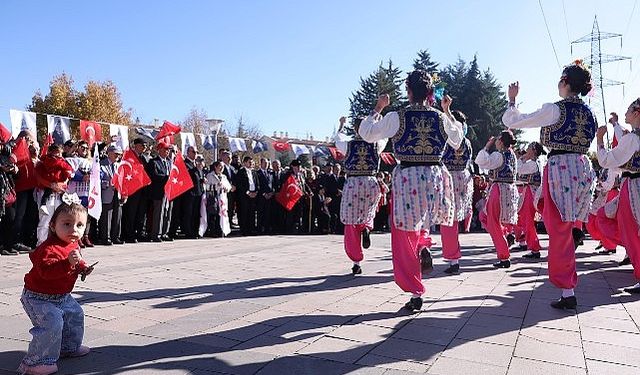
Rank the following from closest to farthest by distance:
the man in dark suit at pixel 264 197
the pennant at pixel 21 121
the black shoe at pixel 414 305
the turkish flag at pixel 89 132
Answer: the black shoe at pixel 414 305
the pennant at pixel 21 121
the turkish flag at pixel 89 132
the man in dark suit at pixel 264 197

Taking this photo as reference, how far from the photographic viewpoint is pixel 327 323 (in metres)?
4.11

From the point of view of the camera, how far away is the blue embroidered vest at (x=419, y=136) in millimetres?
4703

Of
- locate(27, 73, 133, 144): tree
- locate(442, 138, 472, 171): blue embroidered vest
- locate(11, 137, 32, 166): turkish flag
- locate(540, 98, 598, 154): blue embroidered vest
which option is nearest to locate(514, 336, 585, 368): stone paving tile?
locate(540, 98, 598, 154): blue embroidered vest

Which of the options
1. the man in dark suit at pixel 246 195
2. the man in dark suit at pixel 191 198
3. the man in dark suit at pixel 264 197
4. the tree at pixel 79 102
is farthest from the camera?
the tree at pixel 79 102

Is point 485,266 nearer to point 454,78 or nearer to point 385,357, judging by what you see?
point 385,357

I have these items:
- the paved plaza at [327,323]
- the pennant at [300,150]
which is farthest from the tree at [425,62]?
the paved plaza at [327,323]

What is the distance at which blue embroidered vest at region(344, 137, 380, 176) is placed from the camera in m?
6.62

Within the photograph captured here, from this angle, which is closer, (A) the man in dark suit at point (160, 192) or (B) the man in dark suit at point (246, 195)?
(A) the man in dark suit at point (160, 192)

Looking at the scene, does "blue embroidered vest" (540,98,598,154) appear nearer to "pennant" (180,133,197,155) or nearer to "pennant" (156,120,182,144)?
"pennant" (156,120,182,144)

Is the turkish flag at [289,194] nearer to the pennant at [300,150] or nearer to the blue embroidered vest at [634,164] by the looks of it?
the blue embroidered vest at [634,164]

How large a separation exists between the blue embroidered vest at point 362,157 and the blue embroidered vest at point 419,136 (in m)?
1.87

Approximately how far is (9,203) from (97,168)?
1442 mm

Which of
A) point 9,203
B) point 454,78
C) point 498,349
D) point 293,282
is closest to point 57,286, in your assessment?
point 498,349

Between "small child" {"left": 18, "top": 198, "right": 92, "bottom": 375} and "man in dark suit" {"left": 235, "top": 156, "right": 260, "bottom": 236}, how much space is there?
9652 mm
